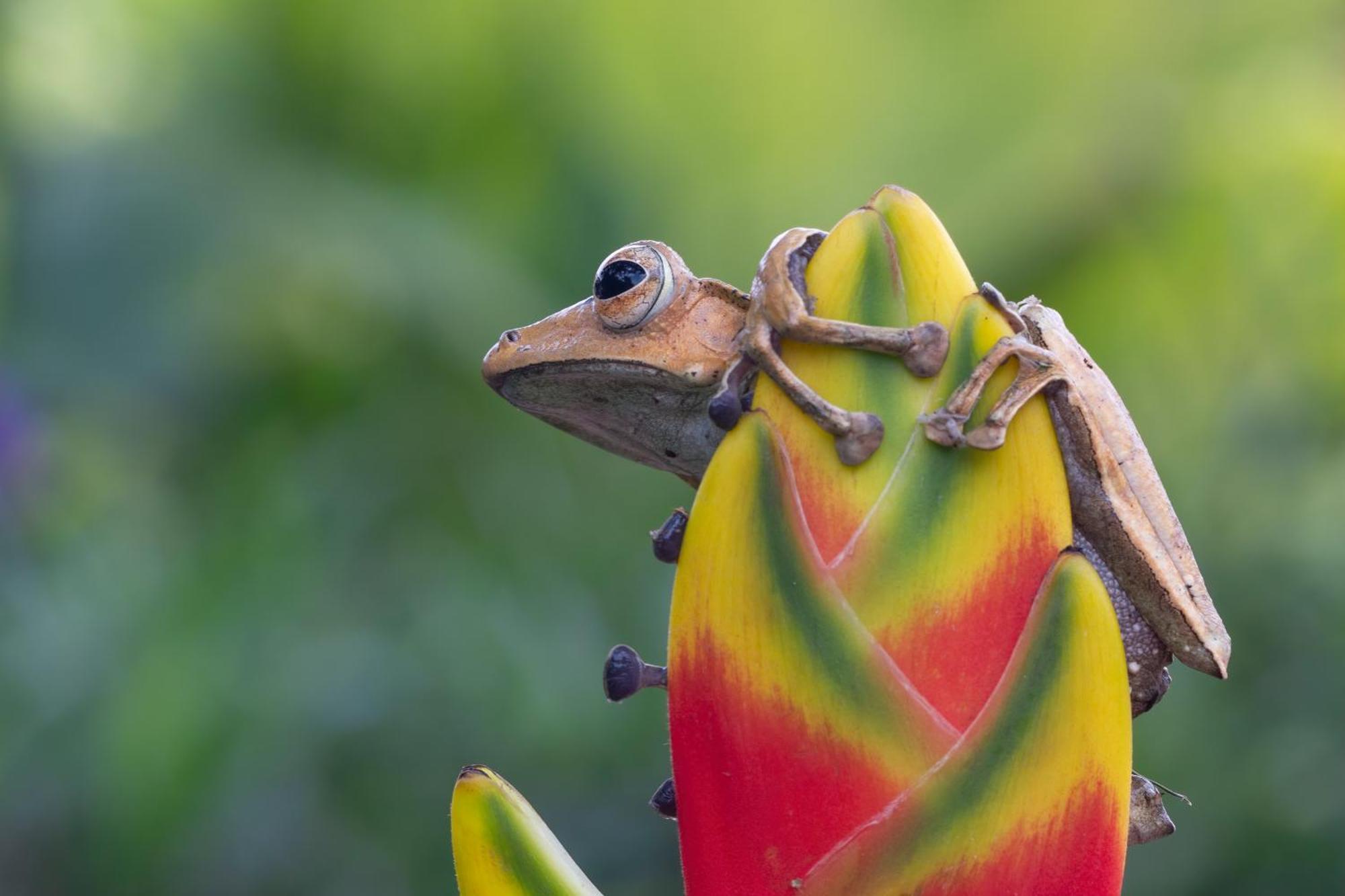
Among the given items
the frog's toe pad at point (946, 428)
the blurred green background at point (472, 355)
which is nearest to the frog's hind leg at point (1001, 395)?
the frog's toe pad at point (946, 428)

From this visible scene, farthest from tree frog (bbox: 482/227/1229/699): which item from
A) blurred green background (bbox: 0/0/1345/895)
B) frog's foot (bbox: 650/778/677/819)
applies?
blurred green background (bbox: 0/0/1345/895)

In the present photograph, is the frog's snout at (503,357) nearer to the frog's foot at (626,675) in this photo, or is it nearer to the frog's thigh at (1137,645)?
the frog's foot at (626,675)

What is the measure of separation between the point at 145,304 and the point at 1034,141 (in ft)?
6.42

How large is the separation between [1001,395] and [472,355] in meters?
2.15

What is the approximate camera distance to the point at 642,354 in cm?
80

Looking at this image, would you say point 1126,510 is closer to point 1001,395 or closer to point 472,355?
point 1001,395

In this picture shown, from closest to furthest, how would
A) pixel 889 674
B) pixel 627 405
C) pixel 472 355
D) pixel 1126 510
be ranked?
pixel 889 674
pixel 1126 510
pixel 627 405
pixel 472 355

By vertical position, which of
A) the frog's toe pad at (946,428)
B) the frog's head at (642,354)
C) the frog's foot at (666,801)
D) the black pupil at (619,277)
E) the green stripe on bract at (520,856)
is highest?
the black pupil at (619,277)

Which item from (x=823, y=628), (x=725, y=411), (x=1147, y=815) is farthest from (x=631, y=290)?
(x=1147, y=815)

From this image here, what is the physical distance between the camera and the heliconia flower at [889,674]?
1.98 ft

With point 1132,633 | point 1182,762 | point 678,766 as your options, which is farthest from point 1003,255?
point 678,766

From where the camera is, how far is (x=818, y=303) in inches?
27.4

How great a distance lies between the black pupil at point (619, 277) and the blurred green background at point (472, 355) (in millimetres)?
1642

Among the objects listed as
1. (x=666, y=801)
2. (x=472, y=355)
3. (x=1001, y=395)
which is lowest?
(x=666, y=801)
